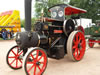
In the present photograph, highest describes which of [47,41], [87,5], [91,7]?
[87,5]

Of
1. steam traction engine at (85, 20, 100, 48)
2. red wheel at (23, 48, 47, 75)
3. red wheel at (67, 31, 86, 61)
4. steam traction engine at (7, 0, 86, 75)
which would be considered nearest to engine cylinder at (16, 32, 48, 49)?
steam traction engine at (7, 0, 86, 75)


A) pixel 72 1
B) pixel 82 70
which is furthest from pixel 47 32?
pixel 72 1

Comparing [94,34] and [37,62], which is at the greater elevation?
[94,34]

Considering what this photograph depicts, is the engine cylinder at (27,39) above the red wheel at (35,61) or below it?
above

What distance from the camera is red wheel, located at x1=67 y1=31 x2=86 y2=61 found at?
3.52 m

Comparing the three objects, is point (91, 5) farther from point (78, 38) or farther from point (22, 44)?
point (22, 44)

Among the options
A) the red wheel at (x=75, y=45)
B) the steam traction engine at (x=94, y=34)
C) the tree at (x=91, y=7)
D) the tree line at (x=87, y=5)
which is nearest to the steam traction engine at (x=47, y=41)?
the red wheel at (x=75, y=45)

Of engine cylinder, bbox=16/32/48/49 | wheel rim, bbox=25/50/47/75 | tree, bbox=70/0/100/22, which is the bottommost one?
wheel rim, bbox=25/50/47/75

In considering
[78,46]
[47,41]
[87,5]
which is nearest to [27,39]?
[47,41]

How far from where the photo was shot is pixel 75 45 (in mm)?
3834

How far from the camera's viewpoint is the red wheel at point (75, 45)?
3.52 m

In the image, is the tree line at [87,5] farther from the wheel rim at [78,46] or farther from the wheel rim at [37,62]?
the wheel rim at [37,62]

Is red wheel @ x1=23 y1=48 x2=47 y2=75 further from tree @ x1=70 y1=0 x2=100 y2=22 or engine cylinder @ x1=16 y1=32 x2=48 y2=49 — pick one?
tree @ x1=70 y1=0 x2=100 y2=22

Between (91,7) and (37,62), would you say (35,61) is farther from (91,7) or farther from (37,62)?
(91,7)
